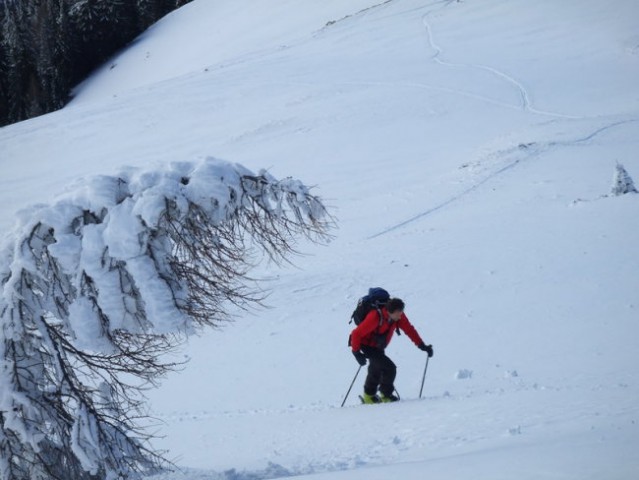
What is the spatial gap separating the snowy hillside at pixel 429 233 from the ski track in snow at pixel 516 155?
0.09 m

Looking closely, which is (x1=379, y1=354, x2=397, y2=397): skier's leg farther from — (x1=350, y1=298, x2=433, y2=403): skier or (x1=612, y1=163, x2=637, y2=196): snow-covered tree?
(x1=612, y1=163, x2=637, y2=196): snow-covered tree

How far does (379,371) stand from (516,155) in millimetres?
13571

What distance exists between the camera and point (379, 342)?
7.31 meters

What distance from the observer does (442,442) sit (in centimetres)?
538

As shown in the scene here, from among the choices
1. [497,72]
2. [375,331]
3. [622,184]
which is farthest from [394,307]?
[497,72]

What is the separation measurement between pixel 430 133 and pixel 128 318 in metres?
22.0

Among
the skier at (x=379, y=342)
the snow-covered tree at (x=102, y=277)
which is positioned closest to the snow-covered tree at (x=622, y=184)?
the skier at (x=379, y=342)

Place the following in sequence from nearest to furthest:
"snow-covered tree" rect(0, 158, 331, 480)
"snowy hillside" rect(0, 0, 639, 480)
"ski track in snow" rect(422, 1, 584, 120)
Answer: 1. "snow-covered tree" rect(0, 158, 331, 480)
2. "snowy hillside" rect(0, 0, 639, 480)
3. "ski track in snow" rect(422, 1, 584, 120)

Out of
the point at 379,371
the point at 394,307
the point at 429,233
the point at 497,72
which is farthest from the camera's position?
the point at 497,72

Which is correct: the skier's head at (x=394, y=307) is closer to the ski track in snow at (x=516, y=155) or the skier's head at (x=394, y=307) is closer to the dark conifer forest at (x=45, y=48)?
the ski track in snow at (x=516, y=155)

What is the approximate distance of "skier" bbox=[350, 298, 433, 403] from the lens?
6980 mm

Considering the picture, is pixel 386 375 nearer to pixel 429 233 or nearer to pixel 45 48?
pixel 429 233

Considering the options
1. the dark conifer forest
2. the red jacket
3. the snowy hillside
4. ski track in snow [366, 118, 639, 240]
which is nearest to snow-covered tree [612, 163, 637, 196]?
the snowy hillside

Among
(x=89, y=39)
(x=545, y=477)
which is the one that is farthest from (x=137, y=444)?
(x=89, y=39)
